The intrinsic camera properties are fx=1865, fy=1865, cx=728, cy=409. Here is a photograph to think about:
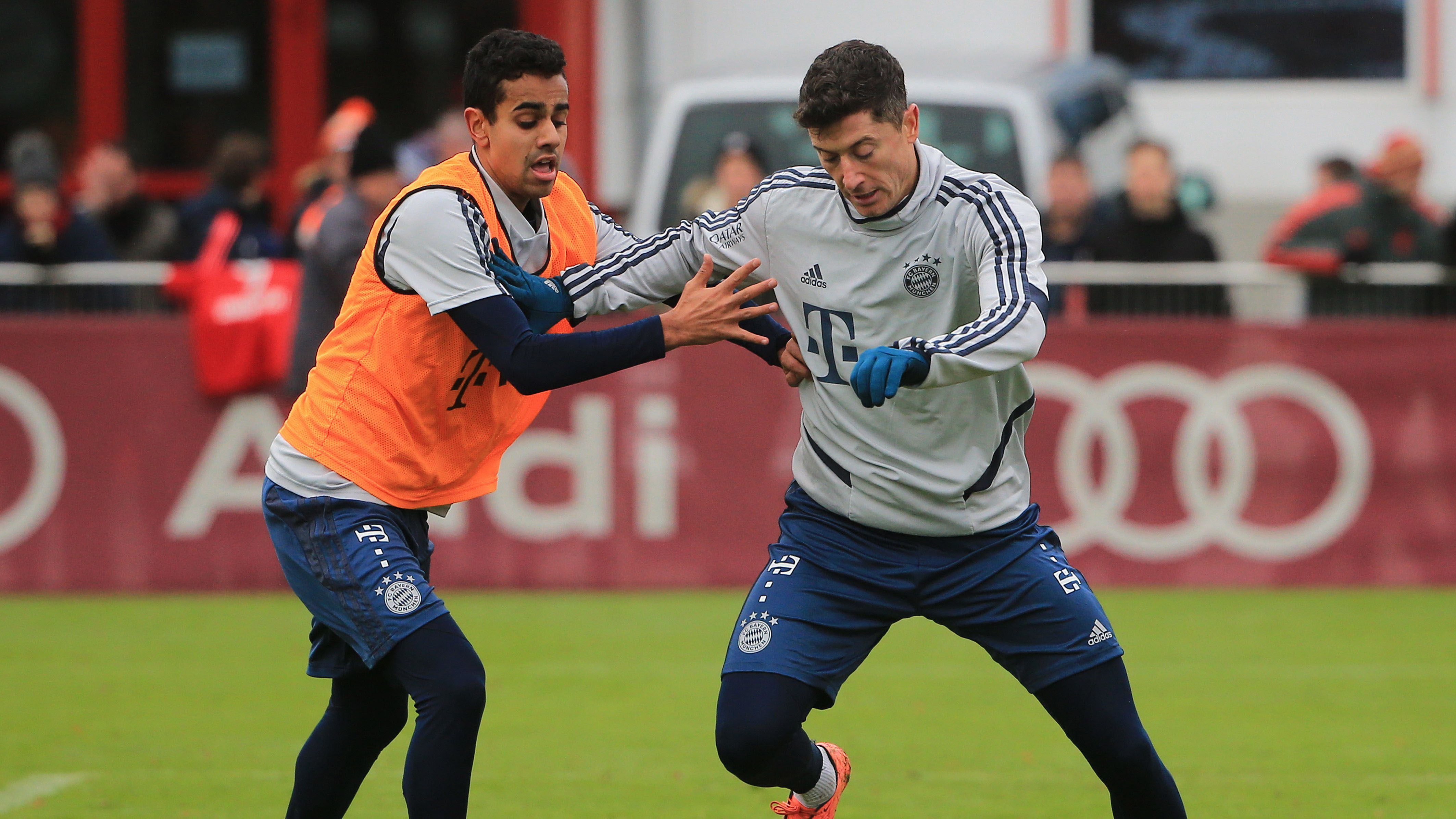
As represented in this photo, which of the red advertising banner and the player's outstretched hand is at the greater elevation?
the player's outstretched hand

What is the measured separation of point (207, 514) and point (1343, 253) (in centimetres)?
610

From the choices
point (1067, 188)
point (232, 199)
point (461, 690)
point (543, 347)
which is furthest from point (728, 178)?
point (461, 690)

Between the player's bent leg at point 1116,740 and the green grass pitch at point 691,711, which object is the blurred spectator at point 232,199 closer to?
the green grass pitch at point 691,711

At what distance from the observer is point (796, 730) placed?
4508 millimetres

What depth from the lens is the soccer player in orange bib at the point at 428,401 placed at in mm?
4312

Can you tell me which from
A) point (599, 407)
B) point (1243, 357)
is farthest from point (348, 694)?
point (1243, 357)

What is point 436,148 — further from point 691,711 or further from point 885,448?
point 885,448

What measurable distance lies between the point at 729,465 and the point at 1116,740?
18.0 ft

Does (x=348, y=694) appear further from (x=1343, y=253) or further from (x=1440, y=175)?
(x=1440, y=175)

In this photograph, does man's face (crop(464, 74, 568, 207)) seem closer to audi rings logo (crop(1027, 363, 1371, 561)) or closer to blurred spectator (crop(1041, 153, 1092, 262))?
audi rings logo (crop(1027, 363, 1371, 561))

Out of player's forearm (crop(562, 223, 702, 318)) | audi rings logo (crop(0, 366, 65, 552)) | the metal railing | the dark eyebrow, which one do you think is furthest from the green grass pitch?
the dark eyebrow

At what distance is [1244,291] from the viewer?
9.73 m

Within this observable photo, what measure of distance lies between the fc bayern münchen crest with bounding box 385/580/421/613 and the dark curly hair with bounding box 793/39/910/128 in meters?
1.42

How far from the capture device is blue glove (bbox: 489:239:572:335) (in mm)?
4441
